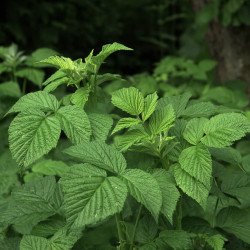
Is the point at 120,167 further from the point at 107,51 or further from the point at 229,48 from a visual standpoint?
the point at 229,48

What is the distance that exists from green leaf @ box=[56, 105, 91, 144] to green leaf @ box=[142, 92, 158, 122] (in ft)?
0.56

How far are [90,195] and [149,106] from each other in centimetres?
33

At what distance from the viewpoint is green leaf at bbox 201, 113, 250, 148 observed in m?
0.96

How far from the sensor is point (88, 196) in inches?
34.8

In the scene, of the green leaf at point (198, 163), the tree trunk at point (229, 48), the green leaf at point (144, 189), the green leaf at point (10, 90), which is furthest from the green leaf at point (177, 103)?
the tree trunk at point (229, 48)

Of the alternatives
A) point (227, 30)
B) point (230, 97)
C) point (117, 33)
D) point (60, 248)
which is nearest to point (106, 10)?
point (117, 33)

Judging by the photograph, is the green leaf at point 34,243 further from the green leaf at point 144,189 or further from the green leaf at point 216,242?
the green leaf at point 216,242

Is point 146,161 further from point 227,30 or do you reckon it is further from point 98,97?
point 227,30

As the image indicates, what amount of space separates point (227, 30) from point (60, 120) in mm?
2538

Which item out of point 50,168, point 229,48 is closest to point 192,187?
point 50,168

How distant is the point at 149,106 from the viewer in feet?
3.53

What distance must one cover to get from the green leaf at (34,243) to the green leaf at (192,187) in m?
0.41

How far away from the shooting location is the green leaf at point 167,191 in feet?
3.04

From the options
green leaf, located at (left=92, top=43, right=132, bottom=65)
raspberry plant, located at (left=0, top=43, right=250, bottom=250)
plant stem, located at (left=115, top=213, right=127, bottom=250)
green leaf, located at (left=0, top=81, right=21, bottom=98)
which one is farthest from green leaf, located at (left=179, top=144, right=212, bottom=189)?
green leaf, located at (left=0, top=81, right=21, bottom=98)
